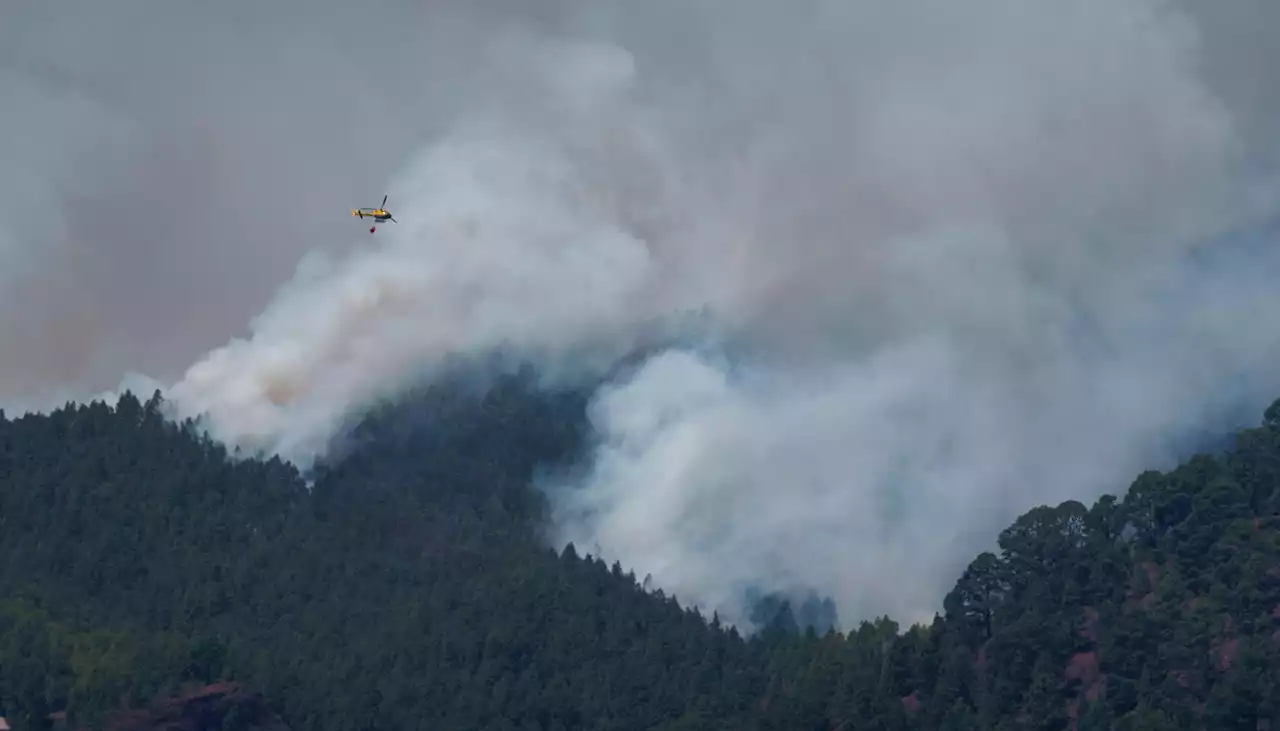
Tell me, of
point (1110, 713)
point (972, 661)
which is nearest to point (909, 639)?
point (972, 661)

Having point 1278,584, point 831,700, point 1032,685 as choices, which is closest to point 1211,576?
point 1278,584

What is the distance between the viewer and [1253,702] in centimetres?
17788

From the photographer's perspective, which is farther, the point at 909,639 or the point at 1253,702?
the point at 909,639

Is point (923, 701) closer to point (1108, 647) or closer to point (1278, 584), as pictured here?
point (1108, 647)

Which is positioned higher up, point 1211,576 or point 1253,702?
point 1211,576

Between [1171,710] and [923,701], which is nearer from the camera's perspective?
[1171,710]

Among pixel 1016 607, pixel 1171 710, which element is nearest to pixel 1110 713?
pixel 1171 710

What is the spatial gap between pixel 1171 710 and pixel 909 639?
24.9m

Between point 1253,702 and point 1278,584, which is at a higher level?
point 1278,584

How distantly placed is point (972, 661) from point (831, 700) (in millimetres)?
11105

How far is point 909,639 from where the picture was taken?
198 meters

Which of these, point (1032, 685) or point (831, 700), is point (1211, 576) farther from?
point (831, 700)

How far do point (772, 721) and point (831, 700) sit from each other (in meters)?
5.36

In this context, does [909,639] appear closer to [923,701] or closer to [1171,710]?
[923,701]
